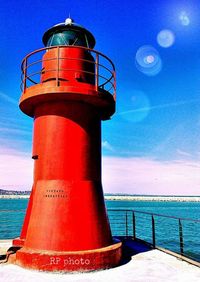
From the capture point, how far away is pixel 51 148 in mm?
6277

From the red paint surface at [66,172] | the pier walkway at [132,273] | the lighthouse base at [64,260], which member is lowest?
the pier walkway at [132,273]

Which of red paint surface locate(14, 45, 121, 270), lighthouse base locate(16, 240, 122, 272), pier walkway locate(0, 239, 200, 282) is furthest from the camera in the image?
red paint surface locate(14, 45, 121, 270)

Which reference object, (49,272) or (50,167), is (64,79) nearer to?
(50,167)

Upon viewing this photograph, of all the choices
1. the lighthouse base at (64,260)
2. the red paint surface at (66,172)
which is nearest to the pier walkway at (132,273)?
the lighthouse base at (64,260)

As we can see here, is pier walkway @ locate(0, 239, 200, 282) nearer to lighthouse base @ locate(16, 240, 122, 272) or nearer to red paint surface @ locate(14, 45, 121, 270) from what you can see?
lighthouse base @ locate(16, 240, 122, 272)

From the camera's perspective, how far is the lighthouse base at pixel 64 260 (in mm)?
5340

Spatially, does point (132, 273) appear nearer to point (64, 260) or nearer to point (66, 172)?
point (64, 260)

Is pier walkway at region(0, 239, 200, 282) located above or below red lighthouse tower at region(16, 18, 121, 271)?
below

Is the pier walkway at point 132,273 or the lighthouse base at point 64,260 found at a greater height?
the lighthouse base at point 64,260

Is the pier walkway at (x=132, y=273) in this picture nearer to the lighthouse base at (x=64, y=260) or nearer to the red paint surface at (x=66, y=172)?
the lighthouse base at (x=64, y=260)

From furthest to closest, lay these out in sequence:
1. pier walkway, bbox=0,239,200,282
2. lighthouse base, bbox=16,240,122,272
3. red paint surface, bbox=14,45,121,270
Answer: red paint surface, bbox=14,45,121,270
lighthouse base, bbox=16,240,122,272
pier walkway, bbox=0,239,200,282

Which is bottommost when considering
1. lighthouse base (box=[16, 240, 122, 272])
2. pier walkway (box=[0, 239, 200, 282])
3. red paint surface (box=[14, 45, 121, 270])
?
pier walkway (box=[0, 239, 200, 282])

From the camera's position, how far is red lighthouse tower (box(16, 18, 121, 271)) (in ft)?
18.5

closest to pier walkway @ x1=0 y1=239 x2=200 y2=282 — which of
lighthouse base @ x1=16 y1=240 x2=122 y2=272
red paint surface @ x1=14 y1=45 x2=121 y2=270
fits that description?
lighthouse base @ x1=16 y1=240 x2=122 y2=272
